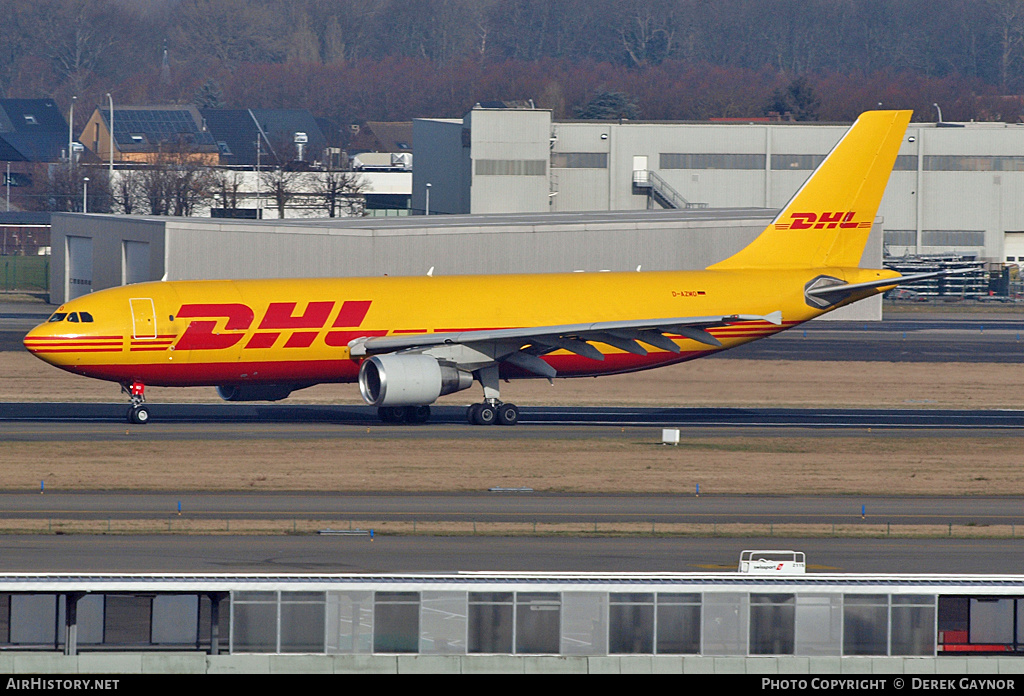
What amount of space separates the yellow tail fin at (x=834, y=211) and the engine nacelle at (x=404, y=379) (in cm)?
1464

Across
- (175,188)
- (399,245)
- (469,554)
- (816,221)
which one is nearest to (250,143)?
(175,188)

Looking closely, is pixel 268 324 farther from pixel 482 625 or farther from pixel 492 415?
pixel 482 625

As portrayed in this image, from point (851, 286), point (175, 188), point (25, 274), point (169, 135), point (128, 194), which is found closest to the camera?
point (851, 286)

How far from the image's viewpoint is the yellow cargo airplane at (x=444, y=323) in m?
47.2

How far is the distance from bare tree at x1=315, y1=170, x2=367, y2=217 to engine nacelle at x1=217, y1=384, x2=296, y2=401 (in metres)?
85.8

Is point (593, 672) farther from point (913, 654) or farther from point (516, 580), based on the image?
point (913, 654)

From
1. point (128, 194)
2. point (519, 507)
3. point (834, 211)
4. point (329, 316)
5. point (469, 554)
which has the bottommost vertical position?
point (469, 554)

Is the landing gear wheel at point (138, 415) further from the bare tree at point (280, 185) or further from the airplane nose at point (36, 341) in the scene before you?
the bare tree at point (280, 185)

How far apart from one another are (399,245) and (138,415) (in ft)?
120

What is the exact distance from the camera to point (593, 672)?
18.2 m

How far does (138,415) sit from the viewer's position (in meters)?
47.7

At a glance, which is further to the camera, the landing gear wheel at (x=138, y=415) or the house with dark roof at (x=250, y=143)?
the house with dark roof at (x=250, y=143)

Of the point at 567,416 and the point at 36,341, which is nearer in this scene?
the point at 36,341

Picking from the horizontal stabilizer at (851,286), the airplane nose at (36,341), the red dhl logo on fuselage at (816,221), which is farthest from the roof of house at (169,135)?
the horizontal stabilizer at (851,286)
